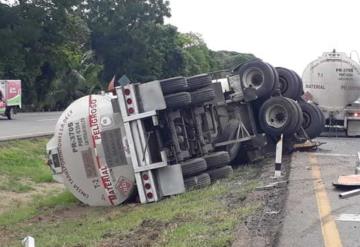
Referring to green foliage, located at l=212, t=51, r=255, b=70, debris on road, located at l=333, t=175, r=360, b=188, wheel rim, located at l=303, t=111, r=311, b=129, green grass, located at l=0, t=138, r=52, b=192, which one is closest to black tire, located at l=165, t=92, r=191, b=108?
debris on road, located at l=333, t=175, r=360, b=188

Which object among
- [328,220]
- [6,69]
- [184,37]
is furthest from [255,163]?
[184,37]

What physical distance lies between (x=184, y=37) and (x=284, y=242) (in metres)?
72.0

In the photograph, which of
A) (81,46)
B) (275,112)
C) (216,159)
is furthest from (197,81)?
(81,46)

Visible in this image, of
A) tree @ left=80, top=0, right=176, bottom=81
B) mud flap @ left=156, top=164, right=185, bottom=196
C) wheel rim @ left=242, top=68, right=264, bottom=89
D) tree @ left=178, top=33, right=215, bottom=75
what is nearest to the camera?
mud flap @ left=156, top=164, right=185, bottom=196

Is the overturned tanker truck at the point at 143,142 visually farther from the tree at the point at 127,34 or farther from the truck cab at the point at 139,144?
the tree at the point at 127,34

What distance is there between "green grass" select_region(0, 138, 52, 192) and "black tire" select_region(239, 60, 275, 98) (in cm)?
522

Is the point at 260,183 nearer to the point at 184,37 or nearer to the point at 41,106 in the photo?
the point at 41,106

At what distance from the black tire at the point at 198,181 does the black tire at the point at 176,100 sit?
1117 mm

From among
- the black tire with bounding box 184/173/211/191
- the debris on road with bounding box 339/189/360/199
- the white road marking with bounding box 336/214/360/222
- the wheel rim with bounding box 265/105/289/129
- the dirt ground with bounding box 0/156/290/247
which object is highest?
the wheel rim with bounding box 265/105/289/129

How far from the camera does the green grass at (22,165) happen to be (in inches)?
543

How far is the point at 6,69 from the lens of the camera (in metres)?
42.2

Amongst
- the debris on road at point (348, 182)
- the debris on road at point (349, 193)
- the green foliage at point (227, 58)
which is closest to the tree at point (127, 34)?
the green foliage at point (227, 58)

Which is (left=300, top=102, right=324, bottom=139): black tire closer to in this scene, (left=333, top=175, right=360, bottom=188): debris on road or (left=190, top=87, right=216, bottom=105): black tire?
(left=190, top=87, right=216, bottom=105): black tire

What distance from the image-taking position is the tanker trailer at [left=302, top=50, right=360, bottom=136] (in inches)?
684
